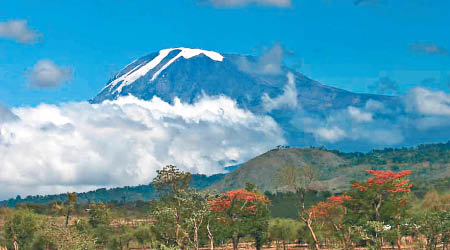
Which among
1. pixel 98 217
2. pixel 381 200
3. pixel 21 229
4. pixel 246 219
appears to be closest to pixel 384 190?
pixel 381 200

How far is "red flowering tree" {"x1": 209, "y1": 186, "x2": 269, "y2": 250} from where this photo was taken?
100312 millimetres

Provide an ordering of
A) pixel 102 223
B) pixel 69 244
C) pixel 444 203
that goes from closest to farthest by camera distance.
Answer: pixel 69 244, pixel 444 203, pixel 102 223

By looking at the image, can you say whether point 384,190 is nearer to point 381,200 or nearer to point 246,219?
point 381,200

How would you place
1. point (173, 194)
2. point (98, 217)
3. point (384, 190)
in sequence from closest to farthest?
point (173, 194)
point (384, 190)
point (98, 217)

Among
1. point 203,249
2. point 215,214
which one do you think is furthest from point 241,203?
point 203,249

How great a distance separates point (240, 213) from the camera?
102125 mm

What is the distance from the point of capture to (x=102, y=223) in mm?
132250

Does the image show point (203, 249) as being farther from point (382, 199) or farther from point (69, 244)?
point (69, 244)

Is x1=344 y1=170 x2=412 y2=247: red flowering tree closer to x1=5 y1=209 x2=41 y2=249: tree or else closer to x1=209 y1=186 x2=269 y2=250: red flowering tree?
x1=209 y1=186 x2=269 y2=250: red flowering tree

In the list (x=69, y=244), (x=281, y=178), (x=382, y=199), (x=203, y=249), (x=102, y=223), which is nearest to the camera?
(x=281, y=178)

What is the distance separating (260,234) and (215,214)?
9646mm

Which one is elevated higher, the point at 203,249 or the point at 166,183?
the point at 166,183

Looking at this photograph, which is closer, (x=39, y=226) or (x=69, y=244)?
(x=69, y=244)

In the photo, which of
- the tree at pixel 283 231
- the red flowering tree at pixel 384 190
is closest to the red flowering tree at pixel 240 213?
the red flowering tree at pixel 384 190
